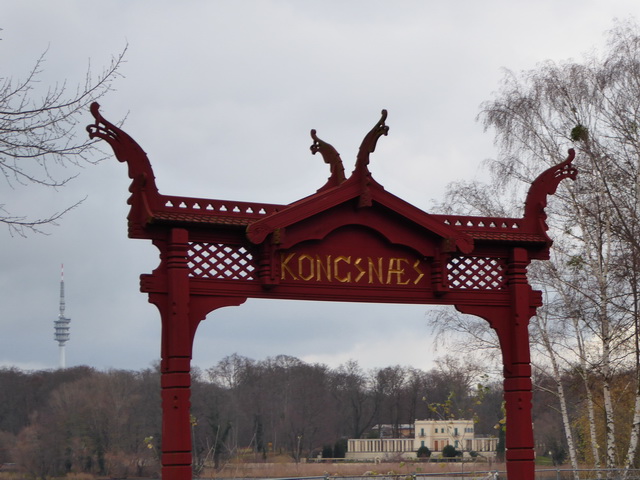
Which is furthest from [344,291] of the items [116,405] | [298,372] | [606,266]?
[298,372]

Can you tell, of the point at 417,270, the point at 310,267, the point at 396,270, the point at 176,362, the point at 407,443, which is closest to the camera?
the point at 176,362

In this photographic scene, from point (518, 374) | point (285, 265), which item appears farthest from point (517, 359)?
point (285, 265)

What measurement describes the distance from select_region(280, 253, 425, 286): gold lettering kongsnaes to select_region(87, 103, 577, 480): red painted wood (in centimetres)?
1

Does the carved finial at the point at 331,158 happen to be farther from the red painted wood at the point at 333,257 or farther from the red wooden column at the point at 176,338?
the red wooden column at the point at 176,338

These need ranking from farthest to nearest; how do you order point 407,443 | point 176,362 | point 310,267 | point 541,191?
1. point 407,443
2. point 541,191
3. point 310,267
4. point 176,362

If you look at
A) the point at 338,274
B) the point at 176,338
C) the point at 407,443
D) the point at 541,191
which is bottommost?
the point at 407,443

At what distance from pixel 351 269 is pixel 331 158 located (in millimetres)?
1245

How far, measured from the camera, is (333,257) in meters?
10.4

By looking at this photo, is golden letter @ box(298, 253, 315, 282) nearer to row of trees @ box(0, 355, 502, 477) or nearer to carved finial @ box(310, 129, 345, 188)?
carved finial @ box(310, 129, 345, 188)

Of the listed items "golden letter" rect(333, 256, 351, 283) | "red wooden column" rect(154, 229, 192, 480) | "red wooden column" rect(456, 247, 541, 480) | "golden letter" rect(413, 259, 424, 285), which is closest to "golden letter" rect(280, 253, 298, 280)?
"golden letter" rect(333, 256, 351, 283)

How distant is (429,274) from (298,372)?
65.6m

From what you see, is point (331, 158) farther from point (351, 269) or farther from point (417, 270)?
point (417, 270)

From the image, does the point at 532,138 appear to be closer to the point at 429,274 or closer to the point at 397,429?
the point at 429,274

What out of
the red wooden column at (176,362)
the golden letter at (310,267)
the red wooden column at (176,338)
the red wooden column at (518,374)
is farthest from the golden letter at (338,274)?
the red wooden column at (518,374)
